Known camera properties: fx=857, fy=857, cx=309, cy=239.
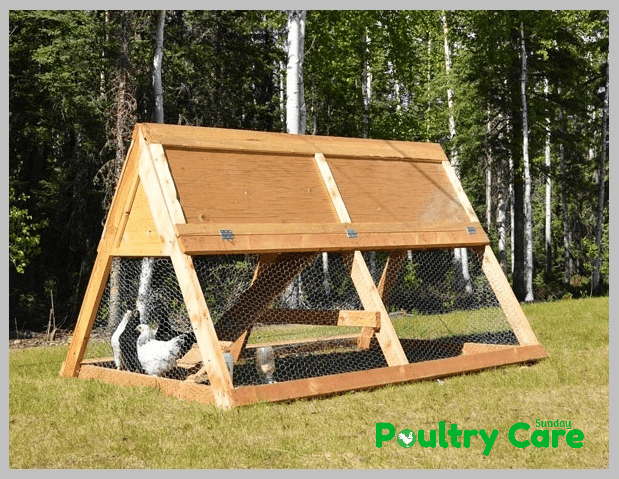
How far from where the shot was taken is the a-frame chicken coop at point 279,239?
608cm

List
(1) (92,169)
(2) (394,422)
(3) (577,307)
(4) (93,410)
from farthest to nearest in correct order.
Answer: (1) (92,169) < (3) (577,307) < (4) (93,410) < (2) (394,422)

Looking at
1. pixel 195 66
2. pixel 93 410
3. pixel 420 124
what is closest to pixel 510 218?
pixel 420 124

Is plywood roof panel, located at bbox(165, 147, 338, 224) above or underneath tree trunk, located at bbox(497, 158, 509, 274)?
above

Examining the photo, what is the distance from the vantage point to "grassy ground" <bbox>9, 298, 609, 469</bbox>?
449 cm

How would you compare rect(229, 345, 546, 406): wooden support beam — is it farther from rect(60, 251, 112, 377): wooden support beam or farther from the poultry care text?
rect(60, 251, 112, 377): wooden support beam

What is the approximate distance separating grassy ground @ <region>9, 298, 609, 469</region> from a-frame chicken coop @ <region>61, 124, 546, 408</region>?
9.7 inches

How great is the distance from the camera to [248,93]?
21.2 meters

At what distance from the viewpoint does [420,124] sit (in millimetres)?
21938

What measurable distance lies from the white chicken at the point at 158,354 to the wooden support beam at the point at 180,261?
2.74ft

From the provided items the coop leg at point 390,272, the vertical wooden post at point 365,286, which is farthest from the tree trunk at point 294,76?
the vertical wooden post at point 365,286

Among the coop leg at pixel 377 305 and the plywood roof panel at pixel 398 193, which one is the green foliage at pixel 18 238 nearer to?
the plywood roof panel at pixel 398 193

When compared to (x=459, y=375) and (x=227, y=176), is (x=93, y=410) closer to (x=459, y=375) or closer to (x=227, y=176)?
(x=227, y=176)

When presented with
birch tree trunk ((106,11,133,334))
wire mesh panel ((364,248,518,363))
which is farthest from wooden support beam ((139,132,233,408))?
birch tree trunk ((106,11,133,334))

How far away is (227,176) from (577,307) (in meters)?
7.20
